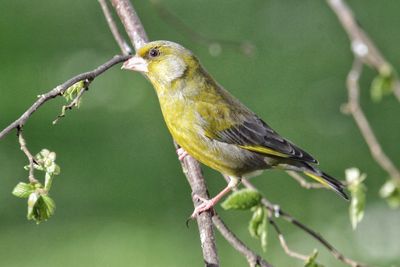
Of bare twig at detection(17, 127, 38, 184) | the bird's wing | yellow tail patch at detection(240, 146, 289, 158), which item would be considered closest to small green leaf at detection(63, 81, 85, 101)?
bare twig at detection(17, 127, 38, 184)

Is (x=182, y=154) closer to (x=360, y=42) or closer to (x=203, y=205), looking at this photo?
(x=203, y=205)

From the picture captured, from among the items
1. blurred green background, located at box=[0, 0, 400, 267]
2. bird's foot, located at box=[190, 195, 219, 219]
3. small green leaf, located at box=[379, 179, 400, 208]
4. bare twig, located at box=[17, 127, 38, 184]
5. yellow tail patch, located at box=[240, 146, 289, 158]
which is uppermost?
blurred green background, located at box=[0, 0, 400, 267]

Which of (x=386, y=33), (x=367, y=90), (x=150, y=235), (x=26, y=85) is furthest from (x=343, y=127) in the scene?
(x=26, y=85)

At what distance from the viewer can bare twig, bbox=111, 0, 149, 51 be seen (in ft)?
16.1

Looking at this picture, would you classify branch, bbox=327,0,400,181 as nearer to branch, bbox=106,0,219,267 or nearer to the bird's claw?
branch, bbox=106,0,219,267

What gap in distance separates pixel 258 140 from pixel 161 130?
3.85 metres

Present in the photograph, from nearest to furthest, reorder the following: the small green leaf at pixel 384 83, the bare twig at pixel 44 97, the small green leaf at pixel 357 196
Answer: the small green leaf at pixel 384 83 → the bare twig at pixel 44 97 → the small green leaf at pixel 357 196

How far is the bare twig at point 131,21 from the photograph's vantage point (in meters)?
4.90

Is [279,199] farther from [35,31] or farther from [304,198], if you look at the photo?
[35,31]

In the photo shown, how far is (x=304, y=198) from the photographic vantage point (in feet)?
26.7

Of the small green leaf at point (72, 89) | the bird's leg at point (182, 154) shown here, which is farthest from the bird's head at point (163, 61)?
the small green leaf at point (72, 89)

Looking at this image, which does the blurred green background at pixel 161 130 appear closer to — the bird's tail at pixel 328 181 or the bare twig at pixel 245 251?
the bird's tail at pixel 328 181

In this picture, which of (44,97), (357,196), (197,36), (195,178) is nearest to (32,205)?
(44,97)

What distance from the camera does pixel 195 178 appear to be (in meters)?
4.46
